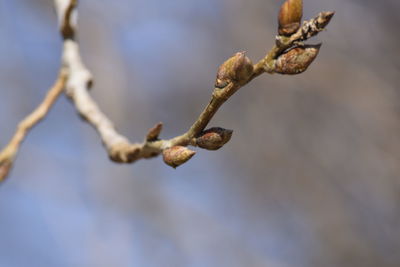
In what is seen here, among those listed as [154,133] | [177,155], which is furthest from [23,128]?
[177,155]

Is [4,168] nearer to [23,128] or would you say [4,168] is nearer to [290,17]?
[23,128]

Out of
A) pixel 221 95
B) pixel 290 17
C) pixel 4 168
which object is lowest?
pixel 4 168

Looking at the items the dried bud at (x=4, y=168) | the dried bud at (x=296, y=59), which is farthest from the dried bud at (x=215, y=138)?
the dried bud at (x=4, y=168)

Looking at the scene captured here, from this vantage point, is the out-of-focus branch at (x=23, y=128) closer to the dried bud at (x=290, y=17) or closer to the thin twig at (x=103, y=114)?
the thin twig at (x=103, y=114)

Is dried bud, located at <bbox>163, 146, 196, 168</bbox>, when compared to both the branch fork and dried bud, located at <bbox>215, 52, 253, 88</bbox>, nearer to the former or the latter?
the branch fork

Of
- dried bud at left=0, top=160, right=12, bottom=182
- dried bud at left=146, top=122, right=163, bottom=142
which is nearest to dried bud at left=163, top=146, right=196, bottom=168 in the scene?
dried bud at left=146, top=122, right=163, bottom=142

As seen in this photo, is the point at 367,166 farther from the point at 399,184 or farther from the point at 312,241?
the point at 312,241
